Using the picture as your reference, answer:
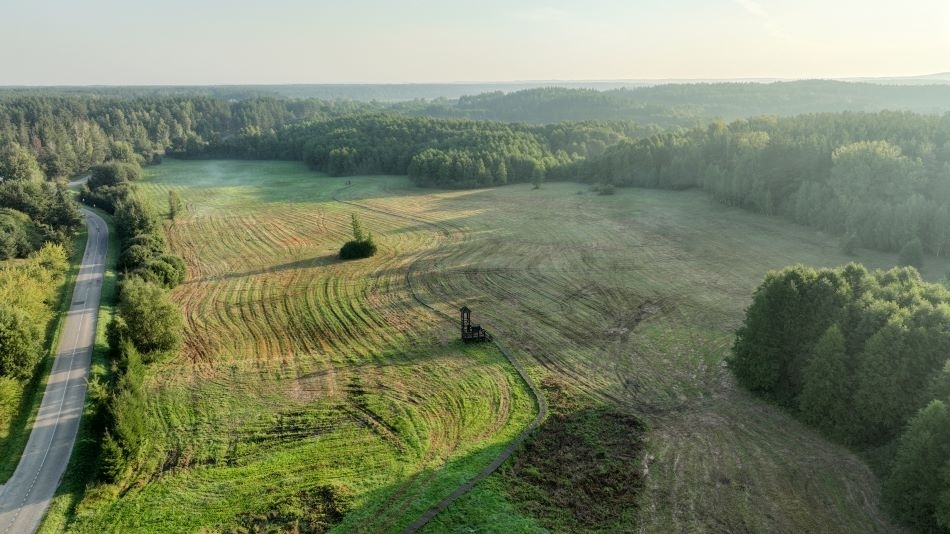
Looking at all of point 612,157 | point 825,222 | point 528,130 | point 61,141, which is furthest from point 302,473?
point 61,141

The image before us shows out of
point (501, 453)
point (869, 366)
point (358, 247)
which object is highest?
point (869, 366)

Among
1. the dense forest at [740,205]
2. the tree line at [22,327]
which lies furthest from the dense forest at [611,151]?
the tree line at [22,327]

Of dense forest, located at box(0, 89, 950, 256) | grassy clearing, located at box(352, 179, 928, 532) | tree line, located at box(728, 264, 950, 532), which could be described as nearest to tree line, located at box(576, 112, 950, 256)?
dense forest, located at box(0, 89, 950, 256)

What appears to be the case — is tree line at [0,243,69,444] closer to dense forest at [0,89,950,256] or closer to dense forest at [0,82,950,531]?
dense forest at [0,82,950,531]

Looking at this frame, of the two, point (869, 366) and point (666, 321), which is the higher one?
→ point (869, 366)

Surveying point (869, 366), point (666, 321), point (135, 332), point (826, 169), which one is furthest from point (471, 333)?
point (826, 169)

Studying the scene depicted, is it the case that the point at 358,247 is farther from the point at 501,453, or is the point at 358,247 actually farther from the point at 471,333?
the point at 501,453

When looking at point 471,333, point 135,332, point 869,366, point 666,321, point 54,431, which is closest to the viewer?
point 869,366
